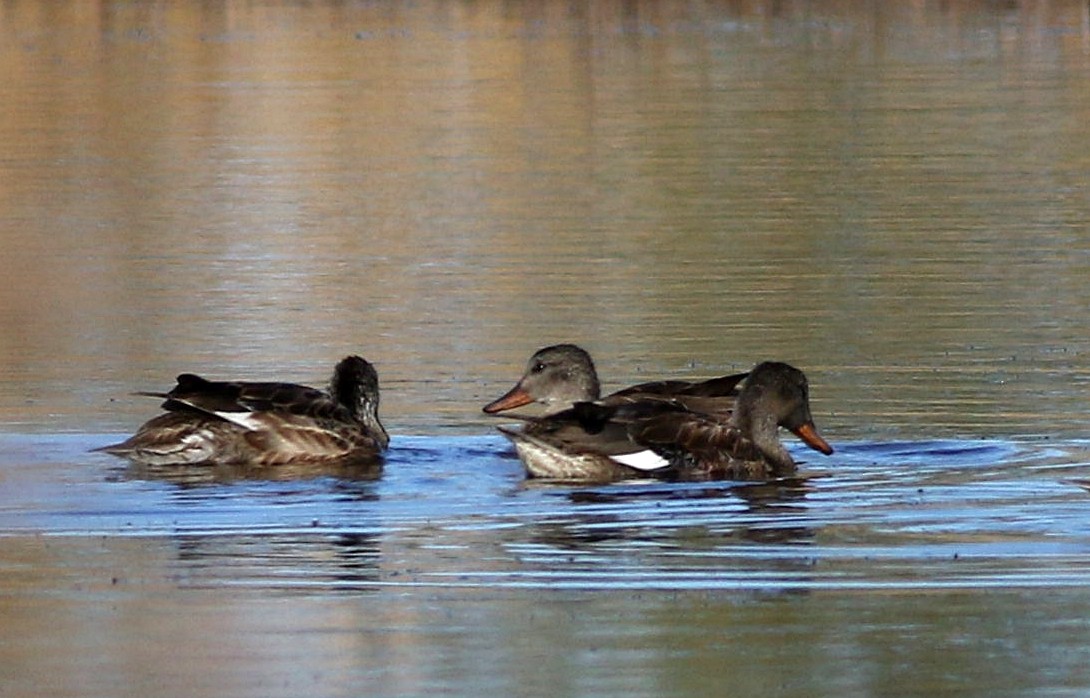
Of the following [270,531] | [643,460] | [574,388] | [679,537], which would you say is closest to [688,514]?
[679,537]

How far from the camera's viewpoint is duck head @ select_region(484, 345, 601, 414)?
1369 centimetres

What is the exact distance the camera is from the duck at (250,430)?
12.8 meters

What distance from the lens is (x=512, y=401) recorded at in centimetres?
1366

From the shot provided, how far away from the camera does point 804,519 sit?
37.4 feet

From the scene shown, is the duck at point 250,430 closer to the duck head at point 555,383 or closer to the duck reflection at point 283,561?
the duck head at point 555,383

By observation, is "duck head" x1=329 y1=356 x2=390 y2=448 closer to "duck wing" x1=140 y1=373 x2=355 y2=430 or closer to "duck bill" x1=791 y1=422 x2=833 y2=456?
"duck wing" x1=140 y1=373 x2=355 y2=430

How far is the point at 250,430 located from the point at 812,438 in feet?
8.59

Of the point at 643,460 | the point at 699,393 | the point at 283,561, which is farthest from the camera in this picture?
the point at 699,393

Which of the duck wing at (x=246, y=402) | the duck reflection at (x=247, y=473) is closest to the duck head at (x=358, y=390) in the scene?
the duck wing at (x=246, y=402)

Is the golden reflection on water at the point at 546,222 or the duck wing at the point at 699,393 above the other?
the duck wing at the point at 699,393

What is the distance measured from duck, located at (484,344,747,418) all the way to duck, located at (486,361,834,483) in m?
0.48

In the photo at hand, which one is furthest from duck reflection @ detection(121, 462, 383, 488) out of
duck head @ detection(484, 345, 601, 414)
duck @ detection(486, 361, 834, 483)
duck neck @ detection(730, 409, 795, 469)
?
duck neck @ detection(730, 409, 795, 469)

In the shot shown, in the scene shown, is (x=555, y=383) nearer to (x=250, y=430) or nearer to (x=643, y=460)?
(x=643, y=460)

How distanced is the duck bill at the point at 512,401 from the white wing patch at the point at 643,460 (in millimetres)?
1215
